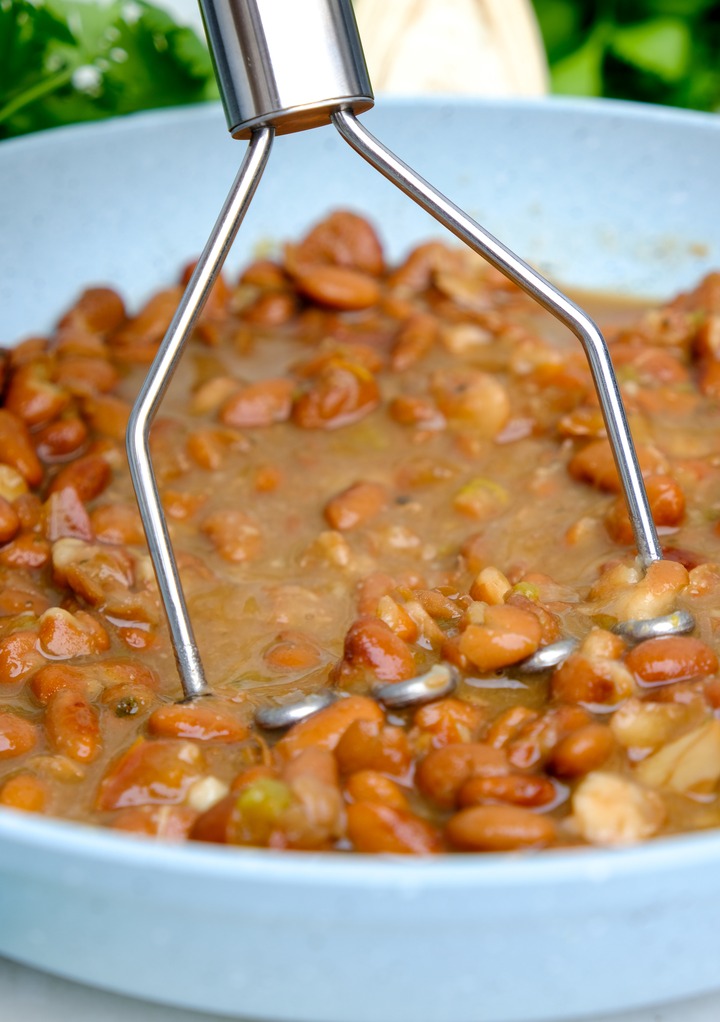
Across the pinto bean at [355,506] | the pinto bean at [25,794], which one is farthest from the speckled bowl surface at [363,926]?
the pinto bean at [355,506]

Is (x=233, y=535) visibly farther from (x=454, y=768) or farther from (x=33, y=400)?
(x=454, y=768)

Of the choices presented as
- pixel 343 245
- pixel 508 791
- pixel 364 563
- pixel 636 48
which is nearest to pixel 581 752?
pixel 508 791

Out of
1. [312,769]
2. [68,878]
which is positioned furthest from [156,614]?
[68,878]

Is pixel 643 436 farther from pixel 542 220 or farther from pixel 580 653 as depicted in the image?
pixel 542 220

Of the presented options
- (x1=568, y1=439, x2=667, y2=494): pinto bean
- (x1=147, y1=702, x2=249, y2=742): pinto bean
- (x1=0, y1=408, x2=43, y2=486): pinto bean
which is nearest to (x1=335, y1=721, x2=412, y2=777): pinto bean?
(x1=147, y1=702, x2=249, y2=742): pinto bean

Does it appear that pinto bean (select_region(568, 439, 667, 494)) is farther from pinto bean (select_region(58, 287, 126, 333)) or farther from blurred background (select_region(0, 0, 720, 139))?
blurred background (select_region(0, 0, 720, 139))

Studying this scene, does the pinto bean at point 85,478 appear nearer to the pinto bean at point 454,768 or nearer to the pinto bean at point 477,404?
the pinto bean at point 477,404
